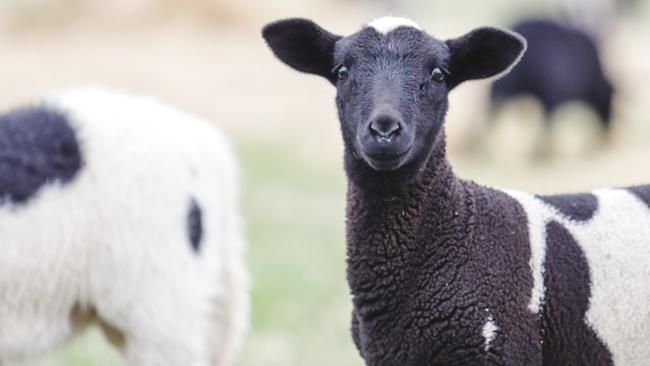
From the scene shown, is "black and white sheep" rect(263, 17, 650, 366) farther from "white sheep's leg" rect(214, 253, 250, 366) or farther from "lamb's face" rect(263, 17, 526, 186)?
"white sheep's leg" rect(214, 253, 250, 366)

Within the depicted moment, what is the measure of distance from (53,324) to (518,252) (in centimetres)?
273

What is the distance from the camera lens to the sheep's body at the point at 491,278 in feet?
15.2

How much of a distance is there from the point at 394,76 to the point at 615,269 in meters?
1.15

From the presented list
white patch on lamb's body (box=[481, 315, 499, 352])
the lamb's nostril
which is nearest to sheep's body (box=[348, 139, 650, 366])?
white patch on lamb's body (box=[481, 315, 499, 352])

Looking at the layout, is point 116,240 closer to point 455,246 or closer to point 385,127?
point 455,246

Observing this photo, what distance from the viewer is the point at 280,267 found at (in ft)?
37.6

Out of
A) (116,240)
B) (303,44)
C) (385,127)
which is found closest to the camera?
(385,127)

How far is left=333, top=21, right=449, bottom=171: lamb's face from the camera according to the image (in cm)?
452

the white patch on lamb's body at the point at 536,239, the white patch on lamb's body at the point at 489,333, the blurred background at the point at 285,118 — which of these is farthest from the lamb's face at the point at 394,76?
the blurred background at the point at 285,118

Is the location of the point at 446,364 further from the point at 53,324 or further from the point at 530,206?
the point at 53,324

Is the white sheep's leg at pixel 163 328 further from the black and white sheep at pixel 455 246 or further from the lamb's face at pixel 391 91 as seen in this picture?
the lamb's face at pixel 391 91

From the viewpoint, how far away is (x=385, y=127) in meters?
4.47

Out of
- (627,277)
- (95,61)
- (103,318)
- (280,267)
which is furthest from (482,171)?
(627,277)

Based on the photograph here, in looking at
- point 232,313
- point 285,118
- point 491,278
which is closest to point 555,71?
point 285,118
